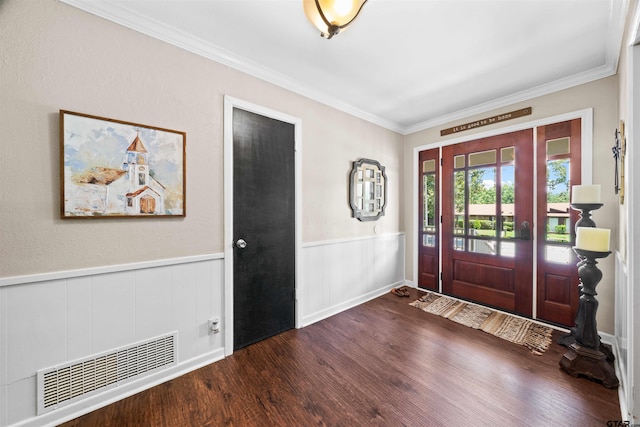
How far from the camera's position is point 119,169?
5.42ft

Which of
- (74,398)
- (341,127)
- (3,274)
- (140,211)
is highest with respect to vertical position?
(341,127)

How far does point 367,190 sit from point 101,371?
3085 mm

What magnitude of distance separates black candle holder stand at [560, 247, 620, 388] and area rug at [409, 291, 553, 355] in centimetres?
30

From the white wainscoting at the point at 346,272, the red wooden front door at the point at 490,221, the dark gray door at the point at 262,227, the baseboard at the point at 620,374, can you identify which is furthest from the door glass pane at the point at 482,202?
the dark gray door at the point at 262,227

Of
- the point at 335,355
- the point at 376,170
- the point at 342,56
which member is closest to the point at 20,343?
the point at 335,355

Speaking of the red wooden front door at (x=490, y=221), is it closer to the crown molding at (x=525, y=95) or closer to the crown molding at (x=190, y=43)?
the crown molding at (x=525, y=95)

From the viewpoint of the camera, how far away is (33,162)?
1.42 metres

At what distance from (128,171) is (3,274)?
828 mm

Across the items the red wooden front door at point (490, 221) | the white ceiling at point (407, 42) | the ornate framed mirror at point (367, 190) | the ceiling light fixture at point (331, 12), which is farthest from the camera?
the ornate framed mirror at point (367, 190)

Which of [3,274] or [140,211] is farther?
[140,211]

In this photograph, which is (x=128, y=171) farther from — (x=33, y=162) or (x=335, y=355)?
(x=335, y=355)

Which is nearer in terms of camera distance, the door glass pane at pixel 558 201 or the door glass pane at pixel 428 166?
the door glass pane at pixel 558 201

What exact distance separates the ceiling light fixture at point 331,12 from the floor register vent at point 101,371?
87.2 inches

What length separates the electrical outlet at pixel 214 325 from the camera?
2.04m
